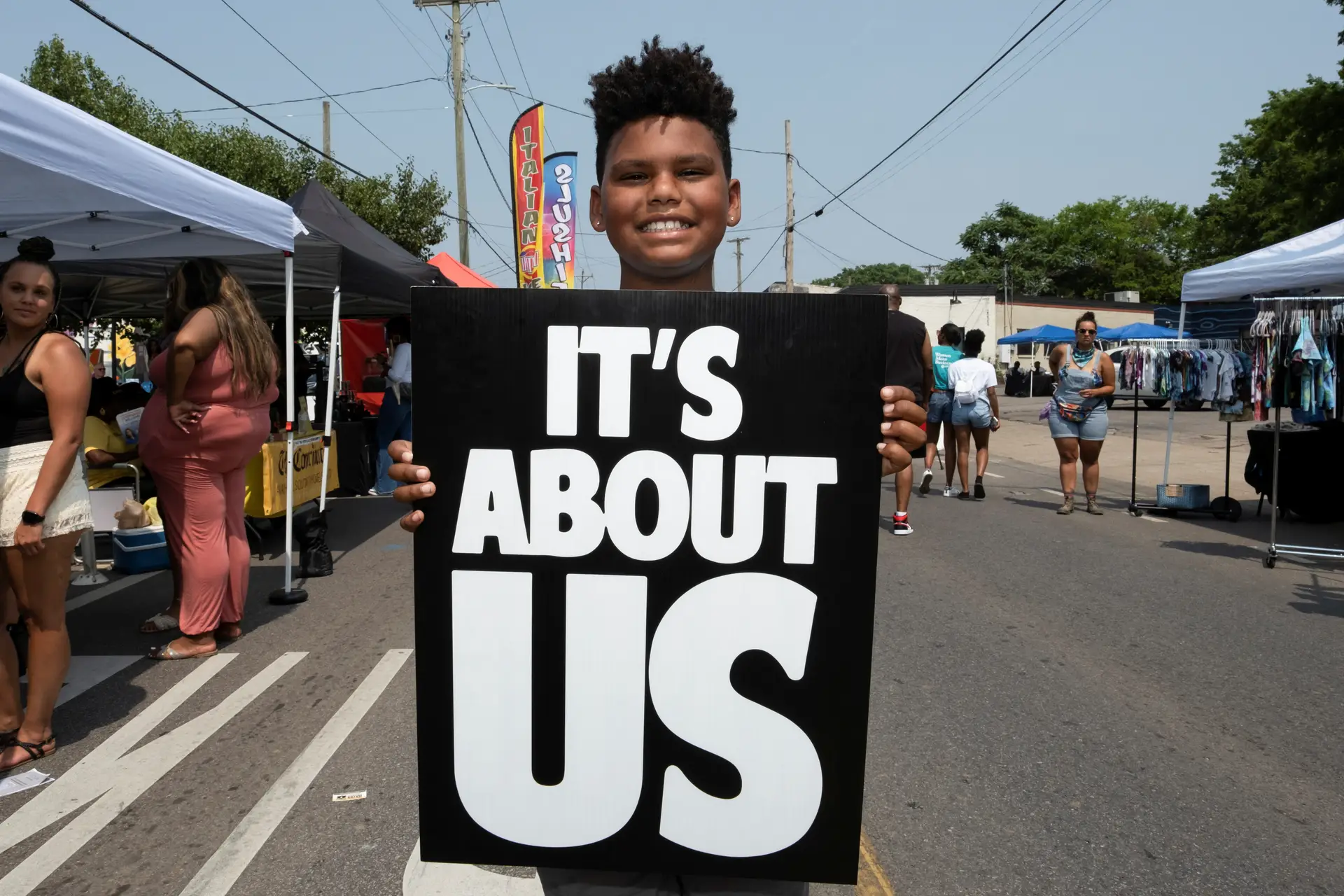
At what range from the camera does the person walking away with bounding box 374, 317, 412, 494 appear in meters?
11.0

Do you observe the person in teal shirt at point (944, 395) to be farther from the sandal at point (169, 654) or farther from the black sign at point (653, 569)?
the black sign at point (653, 569)

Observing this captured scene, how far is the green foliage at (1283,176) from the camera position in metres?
25.1

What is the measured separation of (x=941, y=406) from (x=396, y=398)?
596 cm

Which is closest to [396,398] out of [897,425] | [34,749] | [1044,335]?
[34,749]

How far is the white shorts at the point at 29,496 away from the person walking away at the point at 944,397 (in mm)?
7815

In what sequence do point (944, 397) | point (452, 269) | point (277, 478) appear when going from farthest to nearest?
point (452, 269) < point (944, 397) < point (277, 478)

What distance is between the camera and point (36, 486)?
12.0 ft

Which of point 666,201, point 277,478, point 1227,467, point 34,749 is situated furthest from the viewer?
point 1227,467

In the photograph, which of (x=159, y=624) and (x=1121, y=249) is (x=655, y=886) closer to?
(x=159, y=624)

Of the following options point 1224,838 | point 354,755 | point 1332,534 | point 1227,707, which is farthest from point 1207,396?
point 354,755

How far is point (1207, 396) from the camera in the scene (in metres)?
9.45

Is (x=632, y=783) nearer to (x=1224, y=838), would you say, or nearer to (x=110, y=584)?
(x=1224, y=838)

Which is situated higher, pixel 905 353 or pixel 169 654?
pixel 905 353

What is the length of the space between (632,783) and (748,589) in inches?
15.0
